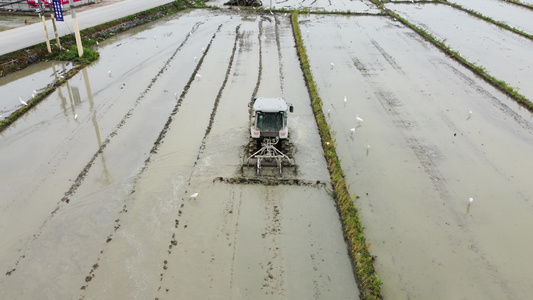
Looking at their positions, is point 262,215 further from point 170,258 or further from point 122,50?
point 122,50

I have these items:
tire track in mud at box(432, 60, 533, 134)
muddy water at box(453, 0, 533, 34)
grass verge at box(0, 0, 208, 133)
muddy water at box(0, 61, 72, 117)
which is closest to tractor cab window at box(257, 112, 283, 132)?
grass verge at box(0, 0, 208, 133)

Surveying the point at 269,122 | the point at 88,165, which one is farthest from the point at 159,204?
the point at 269,122

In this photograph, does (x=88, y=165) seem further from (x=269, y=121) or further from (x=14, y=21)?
(x=14, y=21)

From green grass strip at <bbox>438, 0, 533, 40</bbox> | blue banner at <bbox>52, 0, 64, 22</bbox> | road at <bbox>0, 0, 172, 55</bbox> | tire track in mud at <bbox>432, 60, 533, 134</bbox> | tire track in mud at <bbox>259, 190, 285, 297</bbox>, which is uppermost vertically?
blue banner at <bbox>52, 0, 64, 22</bbox>

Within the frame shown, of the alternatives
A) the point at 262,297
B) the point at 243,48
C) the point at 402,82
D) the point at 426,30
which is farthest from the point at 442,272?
the point at 426,30

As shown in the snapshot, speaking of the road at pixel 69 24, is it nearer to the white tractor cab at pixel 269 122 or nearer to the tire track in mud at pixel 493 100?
the white tractor cab at pixel 269 122

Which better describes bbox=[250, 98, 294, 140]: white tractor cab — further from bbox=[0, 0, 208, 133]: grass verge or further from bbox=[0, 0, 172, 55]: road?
bbox=[0, 0, 172, 55]: road
